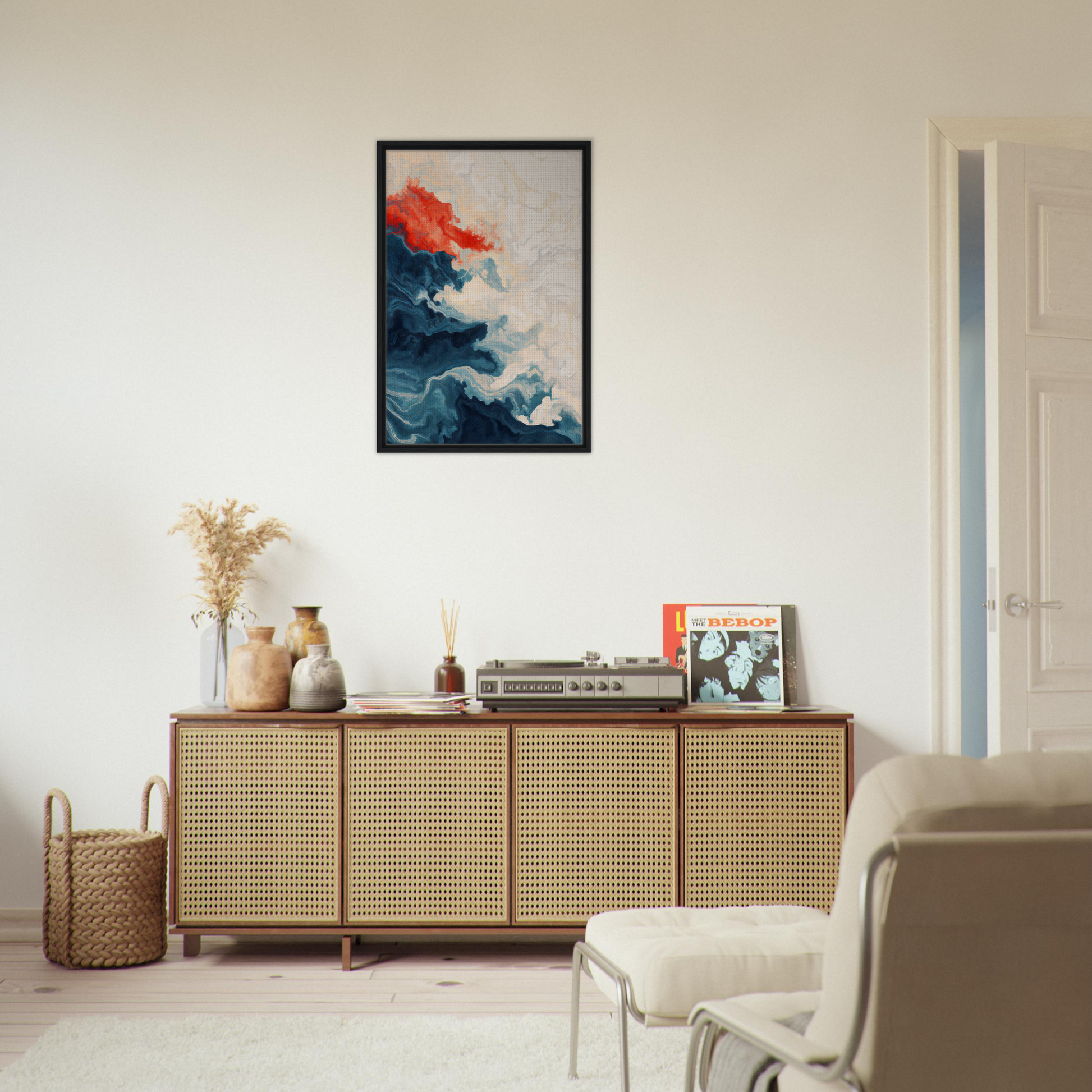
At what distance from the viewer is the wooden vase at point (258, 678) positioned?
121 inches

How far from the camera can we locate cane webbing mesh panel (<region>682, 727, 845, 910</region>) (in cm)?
301

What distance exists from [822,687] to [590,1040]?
56.9 inches

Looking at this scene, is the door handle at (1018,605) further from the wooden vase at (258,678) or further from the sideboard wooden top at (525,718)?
the wooden vase at (258,678)

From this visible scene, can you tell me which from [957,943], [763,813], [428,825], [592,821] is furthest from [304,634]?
[957,943]

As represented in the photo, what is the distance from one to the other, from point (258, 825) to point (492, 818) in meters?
0.69

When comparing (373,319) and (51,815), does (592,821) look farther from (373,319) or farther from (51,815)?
(373,319)

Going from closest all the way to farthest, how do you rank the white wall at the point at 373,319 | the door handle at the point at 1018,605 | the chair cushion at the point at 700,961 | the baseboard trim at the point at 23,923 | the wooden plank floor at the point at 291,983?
the chair cushion at the point at 700,961, the wooden plank floor at the point at 291,983, the door handle at the point at 1018,605, the baseboard trim at the point at 23,923, the white wall at the point at 373,319

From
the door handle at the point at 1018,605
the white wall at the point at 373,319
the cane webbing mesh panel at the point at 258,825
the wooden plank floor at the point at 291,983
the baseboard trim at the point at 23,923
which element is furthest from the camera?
the white wall at the point at 373,319

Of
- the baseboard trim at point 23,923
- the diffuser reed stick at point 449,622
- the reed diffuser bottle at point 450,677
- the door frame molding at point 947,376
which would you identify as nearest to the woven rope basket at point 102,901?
the baseboard trim at point 23,923

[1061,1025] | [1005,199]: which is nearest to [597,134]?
[1005,199]

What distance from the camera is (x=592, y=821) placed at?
9.91 ft

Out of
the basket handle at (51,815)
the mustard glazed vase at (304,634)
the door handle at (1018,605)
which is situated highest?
the door handle at (1018,605)

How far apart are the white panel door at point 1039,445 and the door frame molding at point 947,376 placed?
167mm

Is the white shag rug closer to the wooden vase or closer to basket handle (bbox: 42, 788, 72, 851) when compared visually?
basket handle (bbox: 42, 788, 72, 851)
